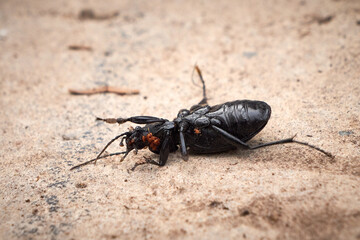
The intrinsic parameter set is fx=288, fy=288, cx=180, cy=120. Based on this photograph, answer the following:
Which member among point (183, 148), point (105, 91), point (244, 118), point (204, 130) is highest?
point (105, 91)

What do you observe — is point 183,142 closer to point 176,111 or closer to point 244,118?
point 244,118

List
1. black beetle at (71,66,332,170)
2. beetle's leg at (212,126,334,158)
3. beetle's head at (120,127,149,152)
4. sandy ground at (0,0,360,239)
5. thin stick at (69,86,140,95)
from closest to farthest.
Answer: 1. sandy ground at (0,0,360,239)
2. beetle's leg at (212,126,334,158)
3. black beetle at (71,66,332,170)
4. beetle's head at (120,127,149,152)
5. thin stick at (69,86,140,95)

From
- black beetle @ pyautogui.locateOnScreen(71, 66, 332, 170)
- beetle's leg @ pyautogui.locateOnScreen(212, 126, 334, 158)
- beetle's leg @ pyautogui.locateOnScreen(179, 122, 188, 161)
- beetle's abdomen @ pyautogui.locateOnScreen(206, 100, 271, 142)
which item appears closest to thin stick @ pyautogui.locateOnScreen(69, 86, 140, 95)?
black beetle @ pyautogui.locateOnScreen(71, 66, 332, 170)

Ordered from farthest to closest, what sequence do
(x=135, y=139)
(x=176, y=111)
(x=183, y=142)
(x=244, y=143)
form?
1. (x=176, y=111)
2. (x=135, y=139)
3. (x=183, y=142)
4. (x=244, y=143)

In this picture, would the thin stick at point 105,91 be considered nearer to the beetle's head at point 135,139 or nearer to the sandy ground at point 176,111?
the sandy ground at point 176,111

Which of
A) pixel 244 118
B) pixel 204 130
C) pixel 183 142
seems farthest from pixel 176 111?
pixel 244 118

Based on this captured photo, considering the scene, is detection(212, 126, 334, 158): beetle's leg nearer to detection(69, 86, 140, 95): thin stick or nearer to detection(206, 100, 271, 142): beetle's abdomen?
detection(206, 100, 271, 142): beetle's abdomen

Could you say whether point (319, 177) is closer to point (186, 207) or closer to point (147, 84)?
point (186, 207)

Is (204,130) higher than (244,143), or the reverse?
(204,130)

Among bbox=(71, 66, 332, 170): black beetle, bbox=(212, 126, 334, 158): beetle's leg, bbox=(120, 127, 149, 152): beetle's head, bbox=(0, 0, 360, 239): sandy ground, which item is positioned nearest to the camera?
bbox=(0, 0, 360, 239): sandy ground
